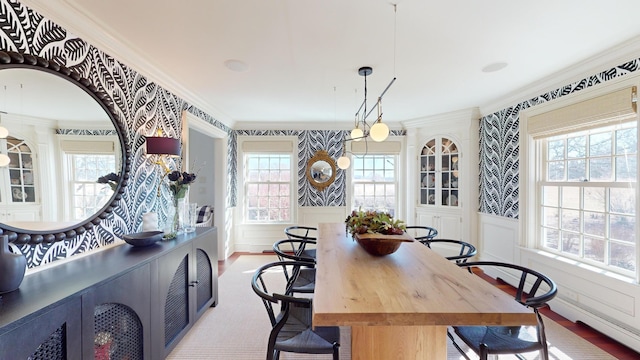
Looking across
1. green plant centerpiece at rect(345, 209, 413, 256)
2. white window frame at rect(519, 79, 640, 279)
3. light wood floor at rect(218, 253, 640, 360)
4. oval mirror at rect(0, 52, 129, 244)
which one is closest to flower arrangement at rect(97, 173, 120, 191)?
oval mirror at rect(0, 52, 129, 244)

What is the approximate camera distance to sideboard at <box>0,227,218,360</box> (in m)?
1.12

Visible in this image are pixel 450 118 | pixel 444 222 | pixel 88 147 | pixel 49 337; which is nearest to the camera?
pixel 49 337

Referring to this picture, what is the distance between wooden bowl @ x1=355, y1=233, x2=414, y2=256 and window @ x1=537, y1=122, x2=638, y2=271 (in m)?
Result: 2.12

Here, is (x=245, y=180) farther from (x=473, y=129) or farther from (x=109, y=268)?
(x=473, y=129)

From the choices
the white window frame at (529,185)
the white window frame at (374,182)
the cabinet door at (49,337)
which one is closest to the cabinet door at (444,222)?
the white window frame at (374,182)

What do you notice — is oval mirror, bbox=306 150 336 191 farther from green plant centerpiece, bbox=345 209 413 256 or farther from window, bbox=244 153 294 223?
green plant centerpiece, bbox=345 209 413 256

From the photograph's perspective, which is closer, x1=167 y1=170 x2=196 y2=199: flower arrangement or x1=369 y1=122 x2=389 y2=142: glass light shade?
x1=369 y1=122 x2=389 y2=142: glass light shade

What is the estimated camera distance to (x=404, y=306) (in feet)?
3.82

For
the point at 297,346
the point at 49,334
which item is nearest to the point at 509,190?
the point at 297,346

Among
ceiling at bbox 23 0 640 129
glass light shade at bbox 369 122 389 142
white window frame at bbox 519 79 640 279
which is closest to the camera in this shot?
ceiling at bbox 23 0 640 129

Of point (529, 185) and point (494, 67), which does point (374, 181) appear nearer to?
point (529, 185)

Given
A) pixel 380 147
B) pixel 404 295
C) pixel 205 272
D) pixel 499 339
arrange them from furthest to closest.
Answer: pixel 380 147 → pixel 205 272 → pixel 499 339 → pixel 404 295

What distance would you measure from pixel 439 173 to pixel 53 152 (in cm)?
487

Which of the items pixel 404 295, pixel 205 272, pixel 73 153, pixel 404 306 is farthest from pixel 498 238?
pixel 73 153
